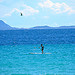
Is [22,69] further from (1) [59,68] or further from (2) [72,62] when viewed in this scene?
(2) [72,62]

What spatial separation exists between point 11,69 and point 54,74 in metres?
7.34

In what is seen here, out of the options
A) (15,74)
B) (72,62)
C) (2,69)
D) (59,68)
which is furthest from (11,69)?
(72,62)

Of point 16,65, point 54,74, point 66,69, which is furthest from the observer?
point 16,65

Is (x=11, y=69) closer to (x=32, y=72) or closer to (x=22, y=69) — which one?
(x=22, y=69)

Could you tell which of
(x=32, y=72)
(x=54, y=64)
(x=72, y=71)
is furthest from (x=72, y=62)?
(x=32, y=72)

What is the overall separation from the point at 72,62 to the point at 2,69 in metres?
12.3

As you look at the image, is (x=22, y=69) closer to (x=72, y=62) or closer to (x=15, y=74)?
(x=15, y=74)

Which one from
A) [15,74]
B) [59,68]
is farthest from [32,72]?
[59,68]

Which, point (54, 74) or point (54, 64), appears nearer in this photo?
point (54, 74)

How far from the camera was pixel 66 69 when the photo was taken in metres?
36.2

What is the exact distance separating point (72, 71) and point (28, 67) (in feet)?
23.4

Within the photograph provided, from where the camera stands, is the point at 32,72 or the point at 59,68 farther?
the point at 59,68

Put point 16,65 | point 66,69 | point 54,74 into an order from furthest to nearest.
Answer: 1. point 16,65
2. point 66,69
3. point 54,74

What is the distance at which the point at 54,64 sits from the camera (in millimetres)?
40219
